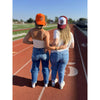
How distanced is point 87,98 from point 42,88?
1.12 metres

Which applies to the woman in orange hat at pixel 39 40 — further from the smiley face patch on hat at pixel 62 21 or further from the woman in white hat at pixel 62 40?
the smiley face patch on hat at pixel 62 21

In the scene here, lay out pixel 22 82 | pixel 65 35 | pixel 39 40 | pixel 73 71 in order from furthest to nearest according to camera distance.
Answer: pixel 73 71 < pixel 22 82 < pixel 39 40 < pixel 65 35

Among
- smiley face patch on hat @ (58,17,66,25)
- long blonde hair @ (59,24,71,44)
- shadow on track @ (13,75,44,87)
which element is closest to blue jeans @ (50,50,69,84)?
long blonde hair @ (59,24,71,44)

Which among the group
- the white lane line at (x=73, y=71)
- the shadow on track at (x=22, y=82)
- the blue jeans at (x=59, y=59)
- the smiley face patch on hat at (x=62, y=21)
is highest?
the smiley face patch on hat at (x=62, y=21)

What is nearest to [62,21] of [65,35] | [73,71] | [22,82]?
[65,35]

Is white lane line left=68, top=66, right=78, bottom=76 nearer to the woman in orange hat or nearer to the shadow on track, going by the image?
the shadow on track

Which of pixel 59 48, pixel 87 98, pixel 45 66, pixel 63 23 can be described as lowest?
pixel 87 98

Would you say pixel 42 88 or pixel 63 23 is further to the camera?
pixel 42 88

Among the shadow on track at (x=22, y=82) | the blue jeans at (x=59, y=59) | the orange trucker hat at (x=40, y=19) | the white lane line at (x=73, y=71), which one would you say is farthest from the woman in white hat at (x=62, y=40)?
the white lane line at (x=73, y=71)

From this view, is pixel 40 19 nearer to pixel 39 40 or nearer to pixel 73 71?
pixel 39 40

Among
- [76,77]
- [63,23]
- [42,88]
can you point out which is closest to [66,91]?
[42,88]

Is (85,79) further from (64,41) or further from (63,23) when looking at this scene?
(63,23)

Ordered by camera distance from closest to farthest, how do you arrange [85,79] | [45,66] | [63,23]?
[63,23] < [45,66] < [85,79]
